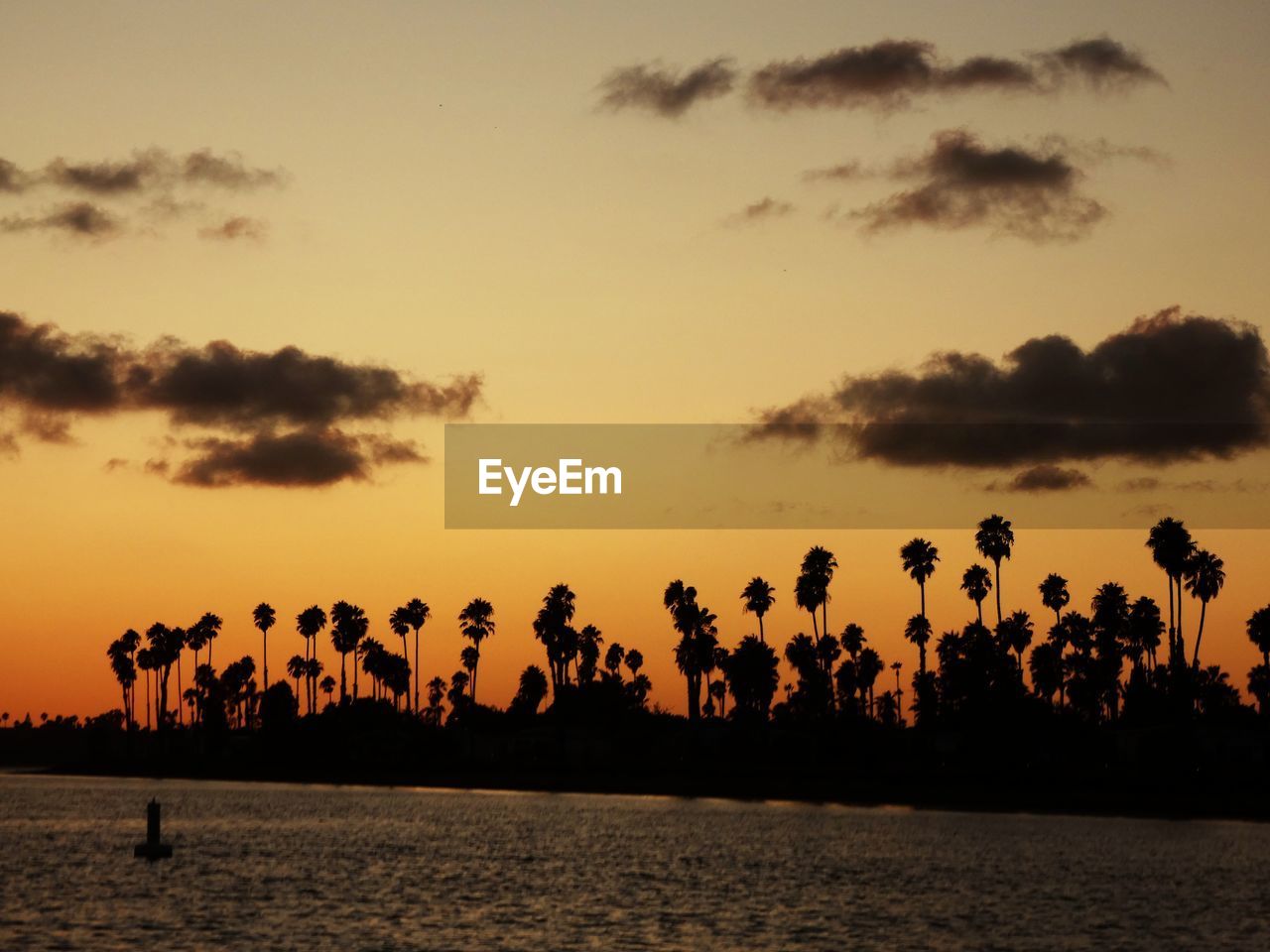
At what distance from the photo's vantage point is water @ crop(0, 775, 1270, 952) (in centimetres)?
5662

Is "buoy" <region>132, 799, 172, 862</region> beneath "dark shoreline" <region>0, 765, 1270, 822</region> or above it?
above

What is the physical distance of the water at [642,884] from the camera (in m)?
56.6

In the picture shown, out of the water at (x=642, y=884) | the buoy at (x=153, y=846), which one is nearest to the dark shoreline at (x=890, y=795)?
the water at (x=642, y=884)

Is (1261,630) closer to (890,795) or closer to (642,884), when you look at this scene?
(890,795)

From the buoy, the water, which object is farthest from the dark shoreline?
the buoy

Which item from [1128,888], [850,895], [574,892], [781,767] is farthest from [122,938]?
[781,767]

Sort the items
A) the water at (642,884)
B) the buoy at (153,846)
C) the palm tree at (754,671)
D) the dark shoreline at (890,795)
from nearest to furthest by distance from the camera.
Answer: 1. the water at (642,884)
2. the buoy at (153,846)
3. the dark shoreline at (890,795)
4. the palm tree at (754,671)

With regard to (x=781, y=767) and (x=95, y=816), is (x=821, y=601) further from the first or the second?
(x=95, y=816)

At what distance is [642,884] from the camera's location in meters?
73.8

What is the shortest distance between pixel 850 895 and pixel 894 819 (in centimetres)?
5345

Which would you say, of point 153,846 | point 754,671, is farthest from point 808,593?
point 153,846

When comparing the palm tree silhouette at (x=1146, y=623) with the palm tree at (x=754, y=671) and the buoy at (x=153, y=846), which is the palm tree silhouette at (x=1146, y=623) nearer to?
the palm tree at (x=754, y=671)

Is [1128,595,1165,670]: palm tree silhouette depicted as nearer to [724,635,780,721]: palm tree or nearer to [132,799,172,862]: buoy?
[724,635,780,721]: palm tree

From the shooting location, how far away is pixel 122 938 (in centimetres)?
5441
